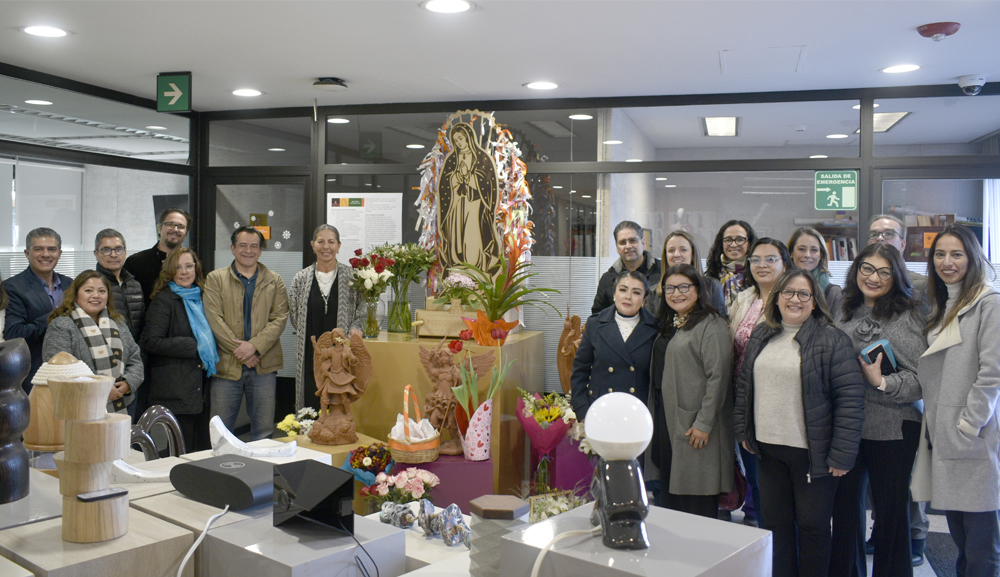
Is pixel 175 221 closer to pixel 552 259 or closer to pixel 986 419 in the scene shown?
pixel 552 259

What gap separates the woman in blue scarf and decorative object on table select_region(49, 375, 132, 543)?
9.96ft

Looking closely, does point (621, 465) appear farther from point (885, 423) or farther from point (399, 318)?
point (399, 318)

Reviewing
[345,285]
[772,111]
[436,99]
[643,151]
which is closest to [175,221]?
[345,285]

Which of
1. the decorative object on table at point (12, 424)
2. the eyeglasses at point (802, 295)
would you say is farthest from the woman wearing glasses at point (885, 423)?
the decorative object on table at point (12, 424)

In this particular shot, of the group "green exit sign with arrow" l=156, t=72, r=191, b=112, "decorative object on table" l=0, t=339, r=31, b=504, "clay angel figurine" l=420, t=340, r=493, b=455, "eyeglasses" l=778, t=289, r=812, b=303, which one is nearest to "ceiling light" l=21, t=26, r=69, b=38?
"green exit sign with arrow" l=156, t=72, r=191, b=112

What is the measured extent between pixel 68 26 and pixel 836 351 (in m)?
3.66

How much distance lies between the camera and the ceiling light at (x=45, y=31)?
3598mm

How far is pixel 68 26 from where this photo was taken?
3.57 metres

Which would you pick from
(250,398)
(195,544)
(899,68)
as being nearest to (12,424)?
(195,544)

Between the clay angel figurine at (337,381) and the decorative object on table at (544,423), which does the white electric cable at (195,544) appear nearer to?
the clay angel figurine at (337,381)

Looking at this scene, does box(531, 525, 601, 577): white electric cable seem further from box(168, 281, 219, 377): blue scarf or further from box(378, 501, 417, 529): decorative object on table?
box(168, 281, 219, 377): blue scarf

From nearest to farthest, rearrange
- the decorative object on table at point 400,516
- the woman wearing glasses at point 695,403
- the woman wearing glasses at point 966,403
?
the decorative object on table at point 400,516, the woman wearing glasses at point 966,403, the woman wearing glasses at point 695,403

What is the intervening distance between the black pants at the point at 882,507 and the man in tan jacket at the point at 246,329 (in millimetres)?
3083

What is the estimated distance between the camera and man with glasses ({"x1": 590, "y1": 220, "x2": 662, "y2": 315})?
4047 mm
